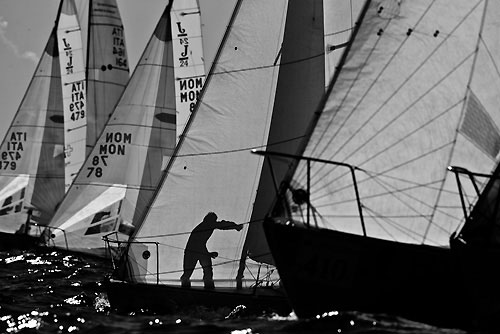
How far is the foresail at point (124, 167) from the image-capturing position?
33.8m

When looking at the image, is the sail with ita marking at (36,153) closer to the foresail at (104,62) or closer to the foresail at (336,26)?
the foresail at (104,62)

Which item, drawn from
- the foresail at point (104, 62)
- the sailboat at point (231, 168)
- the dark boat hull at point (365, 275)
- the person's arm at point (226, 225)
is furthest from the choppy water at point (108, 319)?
the foresail at point (104, 62)

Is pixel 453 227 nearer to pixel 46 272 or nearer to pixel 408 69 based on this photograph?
pixel 408 69

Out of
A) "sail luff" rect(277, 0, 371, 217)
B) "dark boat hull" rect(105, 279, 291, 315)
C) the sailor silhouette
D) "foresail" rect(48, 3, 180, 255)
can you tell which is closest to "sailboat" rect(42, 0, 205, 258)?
"foresail" rect(48, 3, 180, 255)

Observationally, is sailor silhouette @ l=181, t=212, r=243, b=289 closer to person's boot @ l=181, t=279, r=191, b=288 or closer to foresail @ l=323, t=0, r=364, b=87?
person's boot @ l=181, t=279, r=191, b=288

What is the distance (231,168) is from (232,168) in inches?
0.8

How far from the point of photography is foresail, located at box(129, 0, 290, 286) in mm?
20266

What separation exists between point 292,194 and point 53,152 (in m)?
30.1

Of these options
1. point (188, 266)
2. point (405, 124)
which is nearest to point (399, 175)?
point (405, 124)

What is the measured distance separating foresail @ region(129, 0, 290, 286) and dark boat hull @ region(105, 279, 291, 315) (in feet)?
4.27

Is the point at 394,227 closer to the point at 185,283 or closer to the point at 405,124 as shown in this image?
the point at 405,124

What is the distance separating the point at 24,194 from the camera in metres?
42.2

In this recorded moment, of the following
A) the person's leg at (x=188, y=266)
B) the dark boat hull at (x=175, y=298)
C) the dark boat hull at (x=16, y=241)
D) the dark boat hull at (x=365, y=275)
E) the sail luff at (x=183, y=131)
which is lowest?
the dark boat hull at (x=16, y=241)

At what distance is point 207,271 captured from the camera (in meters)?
20.3
